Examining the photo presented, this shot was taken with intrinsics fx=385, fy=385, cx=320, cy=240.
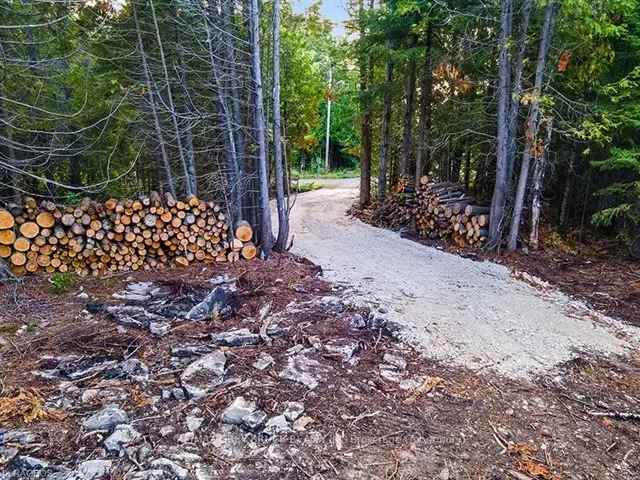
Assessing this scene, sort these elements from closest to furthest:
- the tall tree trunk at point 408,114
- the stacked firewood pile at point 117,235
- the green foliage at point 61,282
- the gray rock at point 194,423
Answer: the gray rock at point 194,423, the green foliage at point 61,282, the stacked firewood pile at point 117,235, the tall tree trunk at point 408,114

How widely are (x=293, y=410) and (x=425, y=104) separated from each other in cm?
867

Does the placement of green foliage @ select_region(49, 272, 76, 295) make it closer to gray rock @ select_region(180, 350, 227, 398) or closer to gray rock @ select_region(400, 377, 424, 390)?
gray rock @ select_region(180, 350, 227, 398)

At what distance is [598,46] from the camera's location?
6.57m

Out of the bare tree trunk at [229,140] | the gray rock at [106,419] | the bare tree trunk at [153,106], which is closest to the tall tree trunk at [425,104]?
the bare tree trunk at [229,140]

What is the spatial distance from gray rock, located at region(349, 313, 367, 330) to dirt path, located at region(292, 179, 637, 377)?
42 cm

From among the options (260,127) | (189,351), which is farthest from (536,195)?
(189,351)

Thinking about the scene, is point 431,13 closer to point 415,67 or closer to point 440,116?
point 415,67

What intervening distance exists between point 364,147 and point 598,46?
762 centimetres

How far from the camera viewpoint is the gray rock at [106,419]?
274 centimetres

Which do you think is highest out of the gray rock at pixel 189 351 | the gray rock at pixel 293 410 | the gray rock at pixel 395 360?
the gray rock at pixel 189 351

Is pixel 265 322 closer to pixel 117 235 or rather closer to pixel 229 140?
pixel 117 235

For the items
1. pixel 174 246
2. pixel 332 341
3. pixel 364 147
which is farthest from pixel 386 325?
pixel 364 147

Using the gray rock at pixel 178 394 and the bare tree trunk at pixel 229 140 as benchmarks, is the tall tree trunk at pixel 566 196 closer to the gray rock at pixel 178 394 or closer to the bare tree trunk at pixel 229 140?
the bare tree trunk at pixel 229 140

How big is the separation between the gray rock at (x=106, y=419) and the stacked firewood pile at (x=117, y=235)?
378 centimetres
